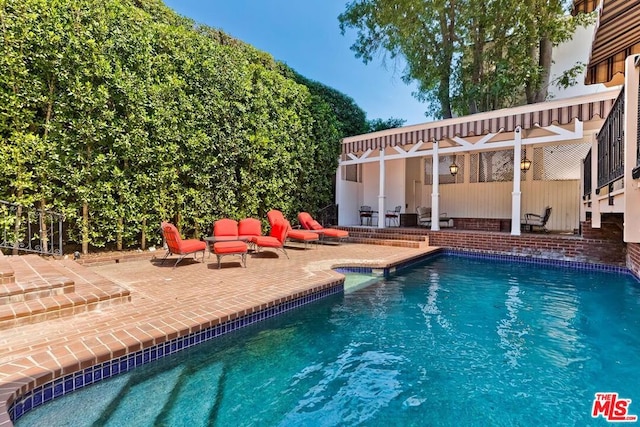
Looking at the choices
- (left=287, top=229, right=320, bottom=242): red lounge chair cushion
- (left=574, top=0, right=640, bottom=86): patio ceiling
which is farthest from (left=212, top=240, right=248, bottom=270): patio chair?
(left=574, top=0, right=640, bottom=86): patio ceiling

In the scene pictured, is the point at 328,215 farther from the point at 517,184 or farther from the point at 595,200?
the point at 595,200

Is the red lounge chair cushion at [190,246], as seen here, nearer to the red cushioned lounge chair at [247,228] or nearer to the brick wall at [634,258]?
the red cushioned lounge chair at [247,228]

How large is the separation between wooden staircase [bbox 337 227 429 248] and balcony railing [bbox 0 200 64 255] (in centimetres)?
807

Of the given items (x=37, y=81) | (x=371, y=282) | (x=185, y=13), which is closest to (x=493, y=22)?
(x=185, y=13)

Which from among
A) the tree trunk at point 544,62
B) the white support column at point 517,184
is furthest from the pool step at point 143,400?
the tree trunk at point 544,62

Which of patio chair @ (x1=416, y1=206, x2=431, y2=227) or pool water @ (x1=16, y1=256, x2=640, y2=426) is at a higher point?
patio chair @ (x1=416, y1=206, x2=431, y2=227)

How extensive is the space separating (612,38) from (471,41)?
1051 cm

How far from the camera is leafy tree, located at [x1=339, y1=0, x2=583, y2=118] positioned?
12.7 m

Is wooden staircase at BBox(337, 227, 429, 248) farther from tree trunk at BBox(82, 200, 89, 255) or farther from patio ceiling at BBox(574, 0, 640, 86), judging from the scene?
tree trunk at BBox(82, 200, 89, 255)

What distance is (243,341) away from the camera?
3850 millimetres

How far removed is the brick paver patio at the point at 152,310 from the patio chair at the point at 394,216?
5.84 metres

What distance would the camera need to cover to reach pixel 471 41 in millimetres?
14188

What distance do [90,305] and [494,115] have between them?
10661 mm

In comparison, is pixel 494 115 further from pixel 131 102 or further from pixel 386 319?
Result: pixel 131 102
